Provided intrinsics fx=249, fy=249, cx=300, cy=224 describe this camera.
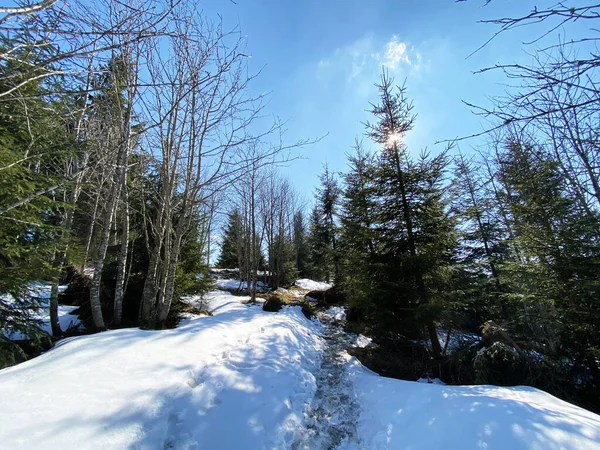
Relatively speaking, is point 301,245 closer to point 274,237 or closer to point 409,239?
point 274,237

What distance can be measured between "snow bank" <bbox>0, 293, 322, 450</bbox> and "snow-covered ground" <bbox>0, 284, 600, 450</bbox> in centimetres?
1

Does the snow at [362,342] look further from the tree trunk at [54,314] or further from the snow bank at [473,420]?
the tree trunk at [54,314]

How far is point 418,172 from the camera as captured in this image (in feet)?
24.2

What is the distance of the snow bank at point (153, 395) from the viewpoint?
2.34m

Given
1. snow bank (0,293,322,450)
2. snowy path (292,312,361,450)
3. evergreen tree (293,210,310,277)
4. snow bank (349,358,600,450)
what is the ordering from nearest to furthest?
snow bank (0,293,322,450), snow bank (349,358,600,450), snowy path (292,312,361,450), evergreen tree (293,210,310,277)

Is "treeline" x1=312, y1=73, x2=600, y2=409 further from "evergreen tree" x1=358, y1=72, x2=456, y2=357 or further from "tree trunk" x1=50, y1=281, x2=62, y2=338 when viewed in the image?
"tree trunk" x1=50, y1=281, x2=62, y2=338

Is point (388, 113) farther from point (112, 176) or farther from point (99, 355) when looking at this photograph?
point (99, 355)

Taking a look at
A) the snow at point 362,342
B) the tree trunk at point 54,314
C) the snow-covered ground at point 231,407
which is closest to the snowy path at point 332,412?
the snow-covered ground at point 231,407

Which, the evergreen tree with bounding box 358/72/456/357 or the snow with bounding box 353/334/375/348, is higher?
the evergreen tree with bounding box 358/72/456/357

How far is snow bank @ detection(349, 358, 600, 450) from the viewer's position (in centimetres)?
246

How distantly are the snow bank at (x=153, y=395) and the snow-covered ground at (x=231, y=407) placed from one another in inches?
0.5

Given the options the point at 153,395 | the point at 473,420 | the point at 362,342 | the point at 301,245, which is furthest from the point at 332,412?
the point at 301,245

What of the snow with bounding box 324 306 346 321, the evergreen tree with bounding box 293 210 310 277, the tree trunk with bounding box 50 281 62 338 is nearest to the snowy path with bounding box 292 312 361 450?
the snow with bounding box 324 306 346 321

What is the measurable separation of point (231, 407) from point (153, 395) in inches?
39.0
